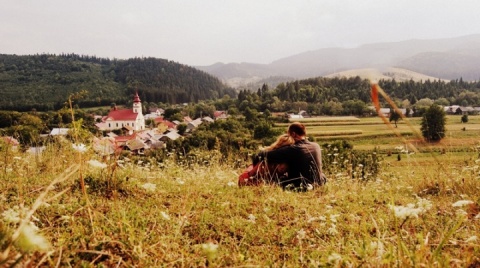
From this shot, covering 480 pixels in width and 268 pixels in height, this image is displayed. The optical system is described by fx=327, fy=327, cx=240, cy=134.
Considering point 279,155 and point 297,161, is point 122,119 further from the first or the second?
point 297,161

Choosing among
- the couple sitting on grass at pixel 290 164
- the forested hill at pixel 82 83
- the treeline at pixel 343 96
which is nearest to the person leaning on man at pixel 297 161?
the couple sitting on grass at pixel 290 164

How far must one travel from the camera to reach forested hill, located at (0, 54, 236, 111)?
125 meters

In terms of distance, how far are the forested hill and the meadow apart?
4780 inches

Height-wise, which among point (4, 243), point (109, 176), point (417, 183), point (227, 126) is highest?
point (4, 243)

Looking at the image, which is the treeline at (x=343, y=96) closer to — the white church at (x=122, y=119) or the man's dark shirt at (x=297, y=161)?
the white church at (x=122, y=119)

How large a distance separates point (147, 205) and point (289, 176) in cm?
286

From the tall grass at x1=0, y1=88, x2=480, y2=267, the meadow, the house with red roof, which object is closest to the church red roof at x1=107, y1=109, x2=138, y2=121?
the house with red roof

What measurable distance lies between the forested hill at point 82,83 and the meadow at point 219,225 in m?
121

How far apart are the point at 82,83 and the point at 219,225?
170 meters

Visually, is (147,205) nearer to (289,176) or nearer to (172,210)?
(172,210)

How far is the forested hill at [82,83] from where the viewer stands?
125m

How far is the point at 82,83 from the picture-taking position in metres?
154

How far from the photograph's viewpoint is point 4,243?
4.33 feet

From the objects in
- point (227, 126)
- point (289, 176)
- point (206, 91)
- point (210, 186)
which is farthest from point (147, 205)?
point (206, 91)
